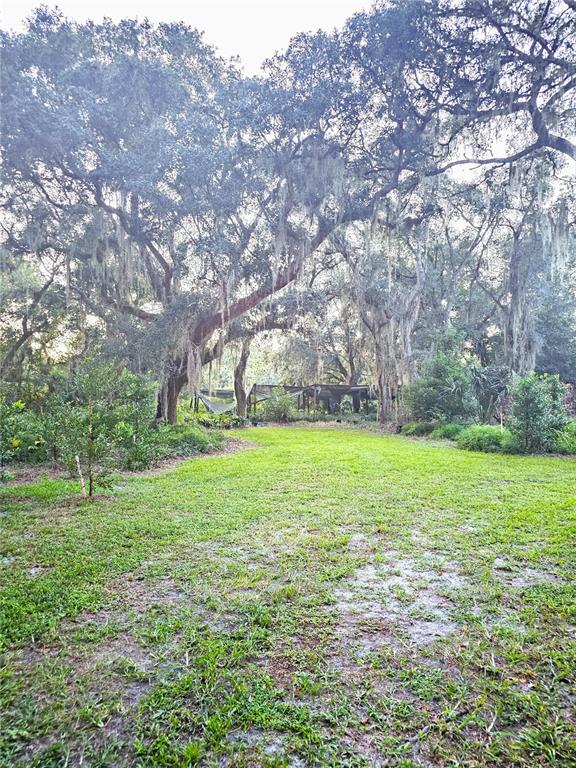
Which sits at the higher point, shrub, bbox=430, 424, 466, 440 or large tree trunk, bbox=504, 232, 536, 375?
large tree trunk, bbox=504, 232, 536, 375

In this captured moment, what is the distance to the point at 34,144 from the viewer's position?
6.31 meters

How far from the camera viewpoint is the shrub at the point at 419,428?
10.1 m

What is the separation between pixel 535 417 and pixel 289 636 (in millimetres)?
6877

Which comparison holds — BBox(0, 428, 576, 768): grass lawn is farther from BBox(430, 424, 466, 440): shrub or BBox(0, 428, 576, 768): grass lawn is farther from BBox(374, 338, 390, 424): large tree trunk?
BBox(374, 338, 390, 424): large tree trunk

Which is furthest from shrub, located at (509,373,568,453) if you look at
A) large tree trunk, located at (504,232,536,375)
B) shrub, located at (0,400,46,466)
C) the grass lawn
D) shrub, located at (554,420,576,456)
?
shrub, located at (0,400,46,466)

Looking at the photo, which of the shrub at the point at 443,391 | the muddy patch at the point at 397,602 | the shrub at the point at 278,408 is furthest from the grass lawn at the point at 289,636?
the shrub at the point at 278,408

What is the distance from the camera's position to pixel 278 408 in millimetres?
15141

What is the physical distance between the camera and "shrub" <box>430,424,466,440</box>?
29.8ft

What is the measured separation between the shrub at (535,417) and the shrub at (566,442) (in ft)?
0.20

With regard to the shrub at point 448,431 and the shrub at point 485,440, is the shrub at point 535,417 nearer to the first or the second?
the shrub at point 485,440

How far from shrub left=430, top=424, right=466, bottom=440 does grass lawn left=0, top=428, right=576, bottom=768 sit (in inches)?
225

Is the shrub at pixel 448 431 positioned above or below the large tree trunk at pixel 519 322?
below

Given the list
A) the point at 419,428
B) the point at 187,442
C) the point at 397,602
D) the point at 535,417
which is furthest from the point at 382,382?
the point at 397,602

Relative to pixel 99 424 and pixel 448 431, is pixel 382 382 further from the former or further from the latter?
pixel 99 424
